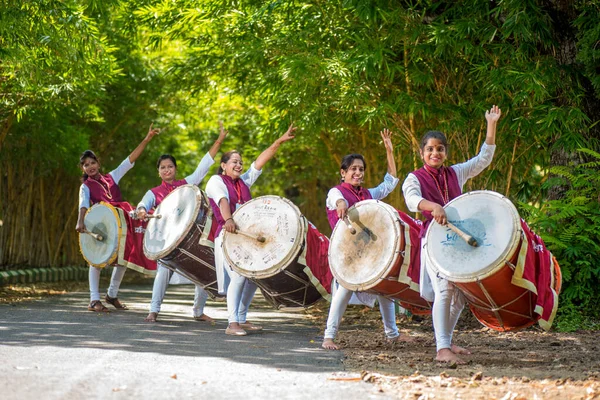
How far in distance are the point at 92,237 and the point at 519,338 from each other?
4.66 metres

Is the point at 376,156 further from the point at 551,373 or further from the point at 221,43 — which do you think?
the point at 551,373

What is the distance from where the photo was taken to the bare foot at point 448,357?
A: 5.86 m

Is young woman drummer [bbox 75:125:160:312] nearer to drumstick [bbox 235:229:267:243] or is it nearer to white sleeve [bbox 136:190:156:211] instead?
white sleeve [bbox 136:190:156:211]

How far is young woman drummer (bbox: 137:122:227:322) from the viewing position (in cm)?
881

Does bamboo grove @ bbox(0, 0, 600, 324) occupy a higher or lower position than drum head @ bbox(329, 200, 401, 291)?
higher

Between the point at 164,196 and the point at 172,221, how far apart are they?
696 millimetres

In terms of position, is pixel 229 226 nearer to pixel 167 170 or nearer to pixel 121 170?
pixel 167 170

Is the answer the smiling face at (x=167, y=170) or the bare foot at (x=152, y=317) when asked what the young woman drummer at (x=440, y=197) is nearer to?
the bare foot at (x=152, y=317)

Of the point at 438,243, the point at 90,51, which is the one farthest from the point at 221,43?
the point at 438,243

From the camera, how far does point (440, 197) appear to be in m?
6.41

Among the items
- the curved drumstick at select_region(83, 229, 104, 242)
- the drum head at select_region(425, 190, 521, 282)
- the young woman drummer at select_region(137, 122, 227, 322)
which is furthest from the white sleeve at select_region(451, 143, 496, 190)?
the curved drumstick at select_region(83, 229, 104, 242)

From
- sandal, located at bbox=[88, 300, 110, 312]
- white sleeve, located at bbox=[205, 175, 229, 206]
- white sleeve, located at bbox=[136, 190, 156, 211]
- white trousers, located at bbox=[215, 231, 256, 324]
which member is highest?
white sleeve, located at bbox=[205, 175, 229, 206]

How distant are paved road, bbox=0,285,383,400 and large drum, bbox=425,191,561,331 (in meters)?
1.00

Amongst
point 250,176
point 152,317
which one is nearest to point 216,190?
point 250,176
